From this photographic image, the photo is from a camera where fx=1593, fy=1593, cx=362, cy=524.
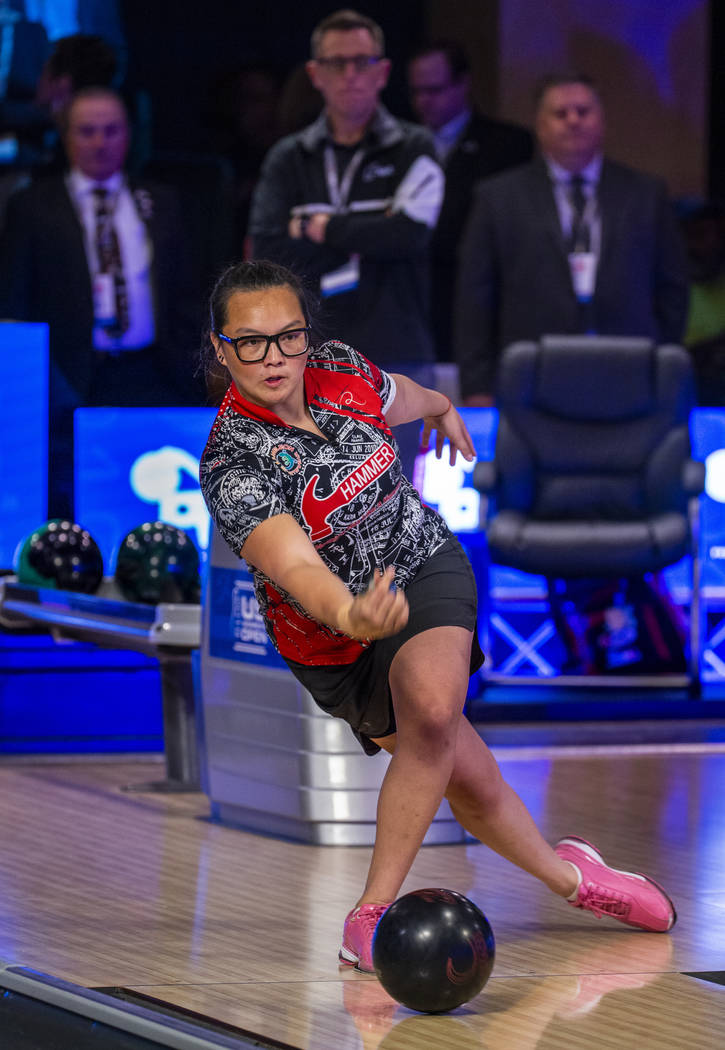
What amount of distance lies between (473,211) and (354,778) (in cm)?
278

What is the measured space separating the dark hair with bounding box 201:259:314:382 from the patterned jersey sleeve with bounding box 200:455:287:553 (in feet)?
0.93

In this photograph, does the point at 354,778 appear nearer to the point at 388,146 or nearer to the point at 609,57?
the point at 388,146

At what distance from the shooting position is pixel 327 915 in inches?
129

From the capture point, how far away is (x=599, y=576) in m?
5.78

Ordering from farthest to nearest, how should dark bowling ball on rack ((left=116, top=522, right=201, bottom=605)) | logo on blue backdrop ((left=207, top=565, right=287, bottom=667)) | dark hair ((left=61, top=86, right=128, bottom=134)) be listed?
dark hair ((left=61, top=86, right=128, bottom=134)), dark bowling ball on rack ((left=116, top=522, right=201, bottom=605)), logo on blue backdrop ((left=207, top=565, right=287, bottom=667))

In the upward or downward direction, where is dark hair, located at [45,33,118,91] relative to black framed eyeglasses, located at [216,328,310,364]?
upward

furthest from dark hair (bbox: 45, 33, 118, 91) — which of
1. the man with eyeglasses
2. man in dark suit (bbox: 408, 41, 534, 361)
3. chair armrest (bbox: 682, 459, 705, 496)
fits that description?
chair armrest (bbox: 682, 459, 705, 496)

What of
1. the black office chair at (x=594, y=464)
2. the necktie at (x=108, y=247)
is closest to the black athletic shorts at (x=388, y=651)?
the black office chair at (x=594, y=464)

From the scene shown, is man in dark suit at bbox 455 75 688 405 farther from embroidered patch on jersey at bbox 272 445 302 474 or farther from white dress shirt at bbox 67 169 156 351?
embroidered patch on jersey at bbox 272 445 302 474

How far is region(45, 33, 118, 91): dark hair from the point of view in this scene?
250 inches

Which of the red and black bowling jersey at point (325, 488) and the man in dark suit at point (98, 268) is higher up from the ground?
the man in dark suit at point (98, 268)

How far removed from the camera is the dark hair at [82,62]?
6.36m

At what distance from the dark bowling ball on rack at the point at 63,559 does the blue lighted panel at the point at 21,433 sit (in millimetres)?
565

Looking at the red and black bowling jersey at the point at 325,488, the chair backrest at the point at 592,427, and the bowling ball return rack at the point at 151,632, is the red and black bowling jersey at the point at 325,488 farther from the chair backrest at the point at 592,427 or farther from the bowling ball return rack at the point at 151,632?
the chair backrest at the point at 592,427
